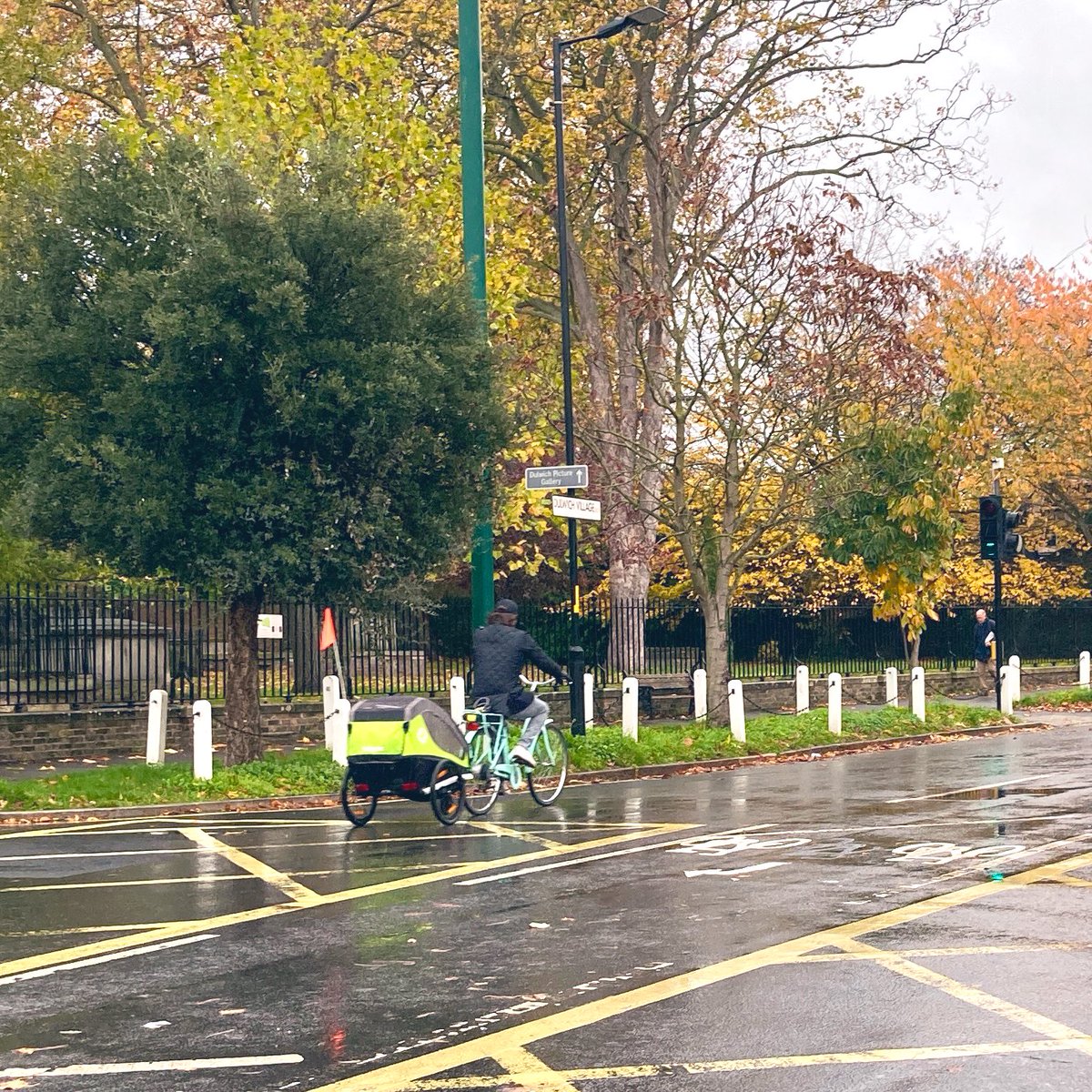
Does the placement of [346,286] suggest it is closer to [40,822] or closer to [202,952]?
[40,822]

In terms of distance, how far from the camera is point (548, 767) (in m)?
15.5

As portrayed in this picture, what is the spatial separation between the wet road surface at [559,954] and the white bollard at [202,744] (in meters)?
2.22

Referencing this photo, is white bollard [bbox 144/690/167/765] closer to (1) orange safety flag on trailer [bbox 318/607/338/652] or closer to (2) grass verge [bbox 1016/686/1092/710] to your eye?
(1) orange safety flag on trailer [bbox 318/607/338/652]

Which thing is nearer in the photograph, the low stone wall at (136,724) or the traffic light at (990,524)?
the low stone wall at (136,724)

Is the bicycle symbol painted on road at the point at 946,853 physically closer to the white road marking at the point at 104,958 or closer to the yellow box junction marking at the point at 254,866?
the yellow box junction marking at the point at 254,866

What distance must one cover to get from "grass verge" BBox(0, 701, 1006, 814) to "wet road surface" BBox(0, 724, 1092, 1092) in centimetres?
173

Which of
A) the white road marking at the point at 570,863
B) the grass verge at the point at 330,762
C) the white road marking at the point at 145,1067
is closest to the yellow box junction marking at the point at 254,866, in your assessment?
the white road marking at the point at 570,863

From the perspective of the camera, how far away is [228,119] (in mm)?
25469

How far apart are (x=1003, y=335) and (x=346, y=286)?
3145cm

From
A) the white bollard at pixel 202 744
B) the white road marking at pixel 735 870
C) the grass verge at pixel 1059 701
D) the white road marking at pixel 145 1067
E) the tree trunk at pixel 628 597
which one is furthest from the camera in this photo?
the grass verge at pixel 1059 701

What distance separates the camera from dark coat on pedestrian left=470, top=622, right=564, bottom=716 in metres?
14.7

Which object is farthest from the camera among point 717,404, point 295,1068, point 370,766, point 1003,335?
point 1003,335

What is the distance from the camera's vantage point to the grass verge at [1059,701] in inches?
1282

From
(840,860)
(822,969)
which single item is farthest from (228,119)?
(822,969)
